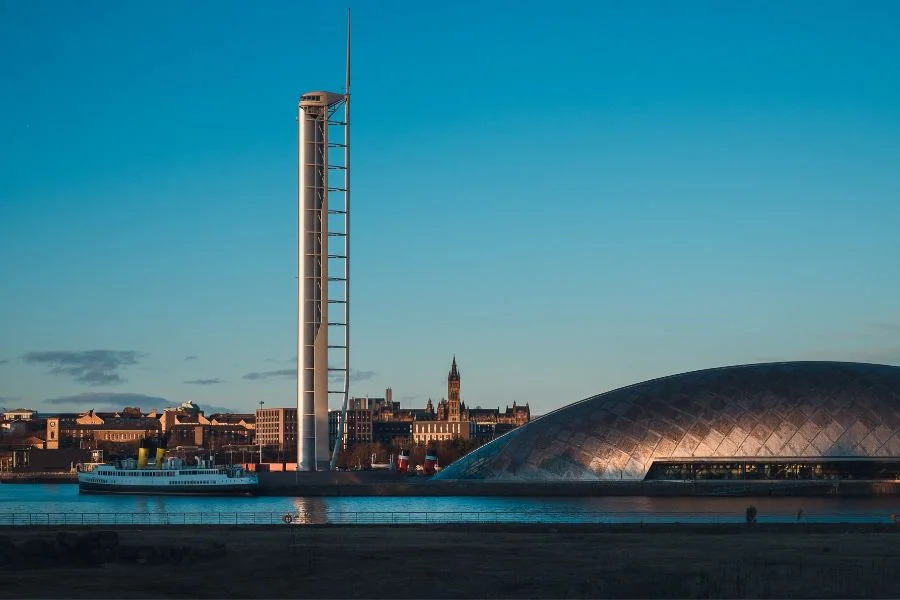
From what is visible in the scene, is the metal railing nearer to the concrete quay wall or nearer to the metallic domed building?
the concrete quay wall

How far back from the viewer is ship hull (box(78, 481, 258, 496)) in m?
121

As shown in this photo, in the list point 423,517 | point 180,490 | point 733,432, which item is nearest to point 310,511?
point 423,517

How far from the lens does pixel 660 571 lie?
1526 inches

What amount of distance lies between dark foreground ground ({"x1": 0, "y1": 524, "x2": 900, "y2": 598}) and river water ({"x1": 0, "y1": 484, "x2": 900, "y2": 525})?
34.7 feet

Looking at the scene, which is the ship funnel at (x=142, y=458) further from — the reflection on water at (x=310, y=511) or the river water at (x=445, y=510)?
the reflection on water at (x=310, y=511)

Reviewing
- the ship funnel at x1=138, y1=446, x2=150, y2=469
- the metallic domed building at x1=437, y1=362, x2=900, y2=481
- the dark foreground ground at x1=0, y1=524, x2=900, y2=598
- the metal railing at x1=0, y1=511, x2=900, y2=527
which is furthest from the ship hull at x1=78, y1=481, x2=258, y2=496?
the dark foreground ground at x1=0, y1=524, x2=900, y2=598

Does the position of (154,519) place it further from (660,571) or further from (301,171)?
(301,171)

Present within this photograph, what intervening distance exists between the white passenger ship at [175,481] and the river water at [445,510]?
4019 millimetres

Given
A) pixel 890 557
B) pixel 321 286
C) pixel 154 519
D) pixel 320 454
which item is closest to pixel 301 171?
pixel 321 286

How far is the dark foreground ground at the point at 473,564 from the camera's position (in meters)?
35.3

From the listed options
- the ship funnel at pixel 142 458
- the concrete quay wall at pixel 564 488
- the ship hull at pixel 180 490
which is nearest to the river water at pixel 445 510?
the concrete quay wall at pixel 564 488

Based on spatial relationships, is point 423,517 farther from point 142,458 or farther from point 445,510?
point 142,458

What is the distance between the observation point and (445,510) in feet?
285

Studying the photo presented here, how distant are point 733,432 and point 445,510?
3069cm
